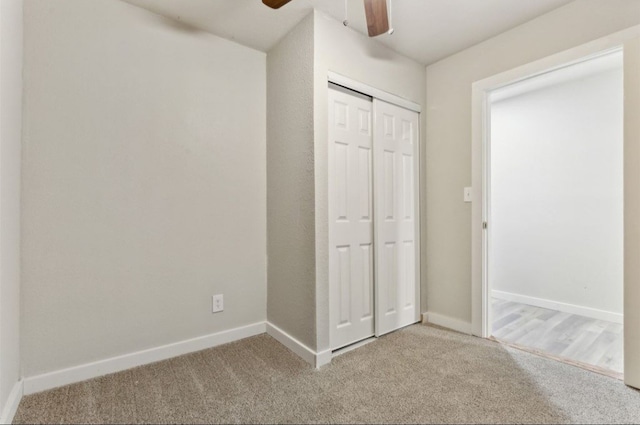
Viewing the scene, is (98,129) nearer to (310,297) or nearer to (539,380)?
(310,297)

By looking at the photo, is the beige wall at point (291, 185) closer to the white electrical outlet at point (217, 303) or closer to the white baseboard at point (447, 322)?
the white electrical outlet at point (217, 303)

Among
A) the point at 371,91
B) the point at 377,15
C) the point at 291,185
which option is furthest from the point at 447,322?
the point at 377,15

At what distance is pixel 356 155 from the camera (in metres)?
2.25

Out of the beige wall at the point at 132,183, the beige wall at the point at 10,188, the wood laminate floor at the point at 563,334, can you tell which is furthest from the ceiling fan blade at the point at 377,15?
the wood laminate floor at the point at 563,334

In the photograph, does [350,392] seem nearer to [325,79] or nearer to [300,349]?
[300,349]

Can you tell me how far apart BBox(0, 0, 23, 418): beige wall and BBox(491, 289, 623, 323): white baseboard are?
14.3ft

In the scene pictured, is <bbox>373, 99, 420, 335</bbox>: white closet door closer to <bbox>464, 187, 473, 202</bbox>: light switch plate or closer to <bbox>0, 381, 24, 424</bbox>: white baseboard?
<bbox>464, 187, 473, 202</bbox>: light switch plate

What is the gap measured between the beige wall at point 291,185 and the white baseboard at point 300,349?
0.03 m

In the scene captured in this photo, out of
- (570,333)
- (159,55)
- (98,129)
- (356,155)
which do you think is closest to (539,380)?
(570,333)

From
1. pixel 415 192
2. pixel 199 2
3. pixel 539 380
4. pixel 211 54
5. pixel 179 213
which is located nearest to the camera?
pixel 539 380

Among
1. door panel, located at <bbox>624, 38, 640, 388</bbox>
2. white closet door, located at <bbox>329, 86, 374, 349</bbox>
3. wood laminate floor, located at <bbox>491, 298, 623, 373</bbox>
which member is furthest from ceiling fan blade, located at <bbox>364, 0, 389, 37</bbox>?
wood laminate floor, located at <bbox>491, 298, 623, 373</bbox>

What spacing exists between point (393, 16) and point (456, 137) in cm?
111

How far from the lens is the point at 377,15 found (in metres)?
1.56

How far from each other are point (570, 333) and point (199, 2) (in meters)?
3.86
